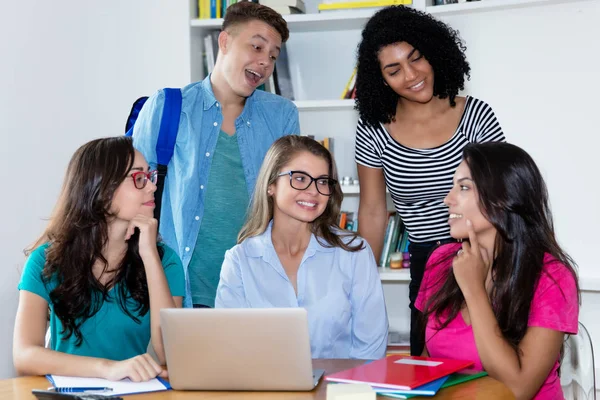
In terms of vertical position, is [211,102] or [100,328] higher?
[211,102]

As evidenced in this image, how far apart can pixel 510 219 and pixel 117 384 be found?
1052mm

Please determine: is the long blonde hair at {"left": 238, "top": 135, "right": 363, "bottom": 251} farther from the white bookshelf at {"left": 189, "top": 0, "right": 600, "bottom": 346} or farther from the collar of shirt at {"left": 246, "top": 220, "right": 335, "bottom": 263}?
the white bookshelf at {"left": 189, "top": 0, "right": 600, "bottom": 346}

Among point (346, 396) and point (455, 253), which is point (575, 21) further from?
point (346, 396)

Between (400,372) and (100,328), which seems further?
(100,328)

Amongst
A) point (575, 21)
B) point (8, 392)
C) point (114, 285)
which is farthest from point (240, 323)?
point (575, 21)

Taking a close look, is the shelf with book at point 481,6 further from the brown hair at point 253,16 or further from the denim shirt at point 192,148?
the denim shirt at point 192,148

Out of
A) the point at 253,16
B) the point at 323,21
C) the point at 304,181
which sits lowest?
the point at 304,181

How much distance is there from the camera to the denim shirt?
2.50m

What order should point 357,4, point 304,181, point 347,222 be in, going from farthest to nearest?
1. point 347,222
2. point 357,4
3. point 304,181

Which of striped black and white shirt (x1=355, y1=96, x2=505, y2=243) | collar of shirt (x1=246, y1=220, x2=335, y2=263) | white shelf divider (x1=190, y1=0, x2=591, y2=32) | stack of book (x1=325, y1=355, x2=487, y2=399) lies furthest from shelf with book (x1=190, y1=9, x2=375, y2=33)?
stack of book (x1=325, y1=355, x2=487, y2=399)

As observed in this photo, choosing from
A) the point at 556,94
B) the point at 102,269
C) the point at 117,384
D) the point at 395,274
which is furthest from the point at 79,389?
the point at 556,94

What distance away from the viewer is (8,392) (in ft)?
5.13

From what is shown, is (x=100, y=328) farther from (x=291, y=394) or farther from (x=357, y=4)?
(x=357, y=4)

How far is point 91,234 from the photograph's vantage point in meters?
2.07
